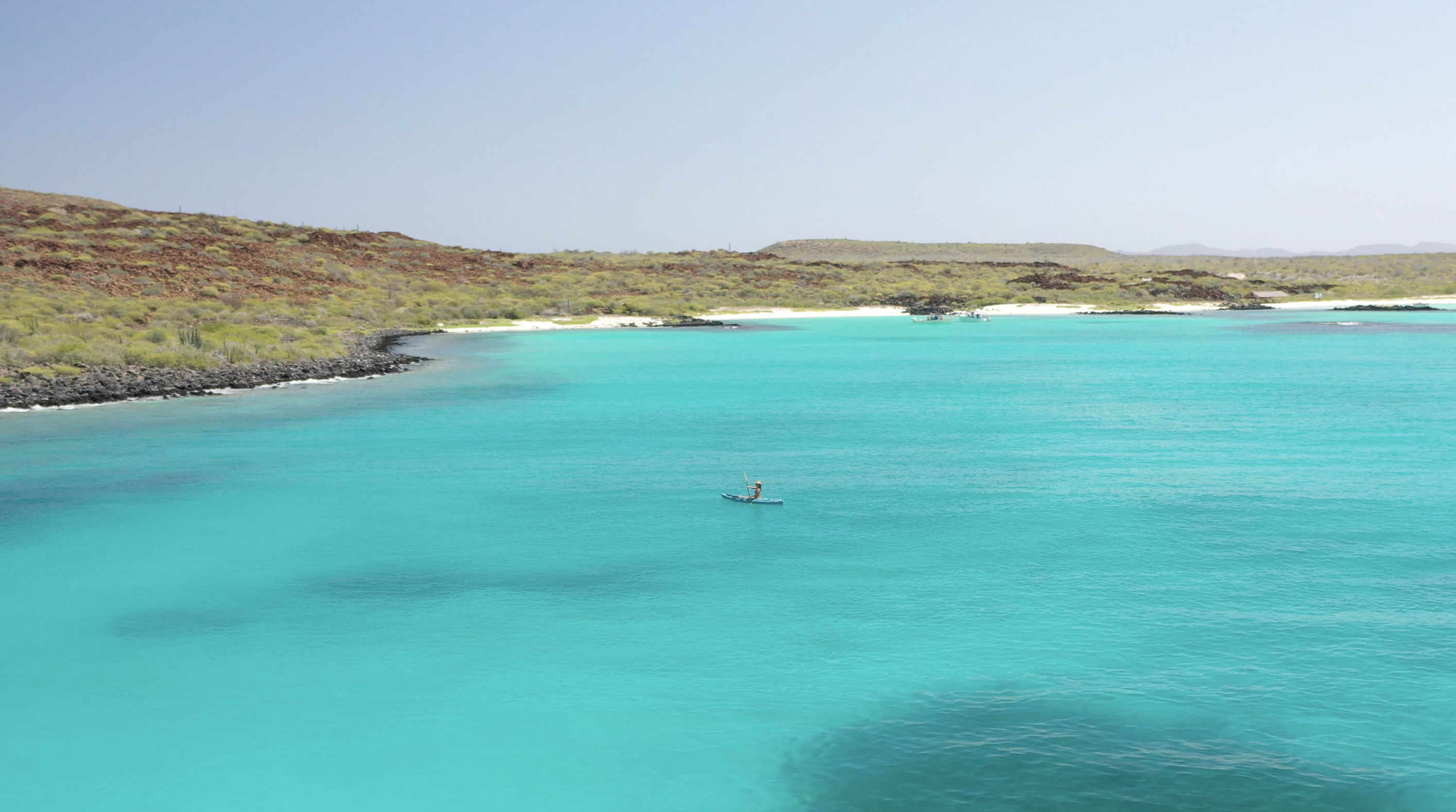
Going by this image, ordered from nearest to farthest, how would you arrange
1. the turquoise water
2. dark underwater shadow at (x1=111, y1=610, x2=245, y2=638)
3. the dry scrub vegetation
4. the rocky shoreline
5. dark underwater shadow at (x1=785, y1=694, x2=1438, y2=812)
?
dark underwater shadow at (x1=785, y1=694, x2=1438, y2=812) < the turquoise water < dark underwater shadow at (x1=111, y1=610, x2=245, y2=638) < the rocky shoreline < the dry scrub vegetation

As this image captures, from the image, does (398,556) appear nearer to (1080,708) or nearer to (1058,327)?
(1080,708)

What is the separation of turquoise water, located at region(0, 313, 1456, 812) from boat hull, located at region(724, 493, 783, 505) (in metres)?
0.51

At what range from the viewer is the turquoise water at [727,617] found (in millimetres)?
13844

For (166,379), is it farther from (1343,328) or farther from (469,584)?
(1343,328)

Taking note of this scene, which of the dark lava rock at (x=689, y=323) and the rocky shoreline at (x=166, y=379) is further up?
the dark lava rock at (x=689, y=323)

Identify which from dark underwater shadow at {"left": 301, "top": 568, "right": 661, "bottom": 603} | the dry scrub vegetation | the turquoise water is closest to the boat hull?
the turquoise water

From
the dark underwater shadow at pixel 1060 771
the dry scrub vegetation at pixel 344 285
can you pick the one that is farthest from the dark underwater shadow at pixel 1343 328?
the dark underwater shadow at pixel 1060 771

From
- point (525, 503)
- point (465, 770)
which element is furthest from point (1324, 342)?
point (465, 770)

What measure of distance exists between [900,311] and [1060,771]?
12479 cm

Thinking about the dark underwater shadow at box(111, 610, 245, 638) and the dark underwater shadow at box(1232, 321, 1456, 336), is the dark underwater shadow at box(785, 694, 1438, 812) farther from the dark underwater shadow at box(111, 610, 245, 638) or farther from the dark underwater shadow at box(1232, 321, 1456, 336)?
the dark underwater shadow at box(1232, 321, 1456, 336)

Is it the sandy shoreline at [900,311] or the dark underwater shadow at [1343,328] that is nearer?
the dark underwater shadow at [1343,328]

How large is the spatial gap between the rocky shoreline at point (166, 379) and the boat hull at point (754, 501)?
108ft

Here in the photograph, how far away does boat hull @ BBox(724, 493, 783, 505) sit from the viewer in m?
27.5

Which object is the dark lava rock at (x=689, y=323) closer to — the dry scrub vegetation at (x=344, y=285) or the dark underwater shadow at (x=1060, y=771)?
the dry scrub vegetation at (x=344, y=285)
